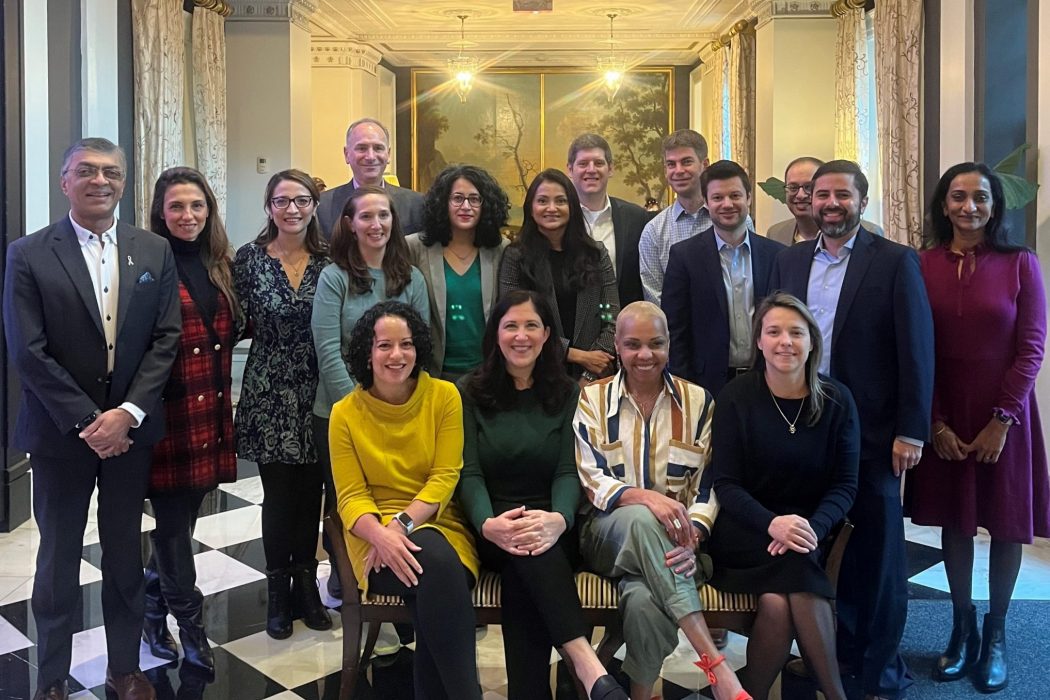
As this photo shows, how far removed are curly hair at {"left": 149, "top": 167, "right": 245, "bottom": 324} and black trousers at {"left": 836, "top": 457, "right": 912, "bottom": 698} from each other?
224 cm

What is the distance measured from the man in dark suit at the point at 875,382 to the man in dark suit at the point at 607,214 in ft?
2.93

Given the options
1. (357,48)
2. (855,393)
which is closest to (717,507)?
(855,393)

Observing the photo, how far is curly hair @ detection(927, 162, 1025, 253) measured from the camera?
2.96 m

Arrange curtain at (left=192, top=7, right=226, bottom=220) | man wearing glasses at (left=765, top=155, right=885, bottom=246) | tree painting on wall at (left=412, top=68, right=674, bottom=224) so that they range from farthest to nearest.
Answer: tree painting on wall at (left=412, top=68, right=674, bottom=224)
curtain at (left=192, top=7, right=226, bottom=220)
man wearing glasses at (left=765, top=155, right=885, bottom=246)

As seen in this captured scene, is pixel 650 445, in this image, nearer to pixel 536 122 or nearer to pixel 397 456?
pixel 397 456

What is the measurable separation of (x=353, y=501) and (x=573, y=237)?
4.39 ft

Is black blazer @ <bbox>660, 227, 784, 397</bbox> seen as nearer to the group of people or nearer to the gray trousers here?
the group of people

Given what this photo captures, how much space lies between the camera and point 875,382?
2.81 metres

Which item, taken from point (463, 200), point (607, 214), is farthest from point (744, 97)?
point (463, 200)

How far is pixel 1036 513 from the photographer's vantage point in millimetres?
3057

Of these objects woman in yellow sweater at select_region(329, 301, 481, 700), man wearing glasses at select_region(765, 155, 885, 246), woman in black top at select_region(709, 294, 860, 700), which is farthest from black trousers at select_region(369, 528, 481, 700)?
man wearing glasses at select_region(765, 155, 885, 246)

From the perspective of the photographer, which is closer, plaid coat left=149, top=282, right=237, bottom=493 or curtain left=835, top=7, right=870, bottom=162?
plaid coat left=149, top=282, right=237, bottom=493

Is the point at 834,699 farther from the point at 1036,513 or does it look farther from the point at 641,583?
the point at 1036,513

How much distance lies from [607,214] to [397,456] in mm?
1511
